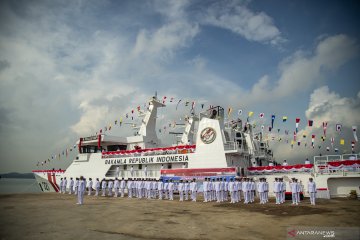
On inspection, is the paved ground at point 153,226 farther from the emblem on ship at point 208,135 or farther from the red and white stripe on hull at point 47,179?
the red and white stripe on hull at point 47,179

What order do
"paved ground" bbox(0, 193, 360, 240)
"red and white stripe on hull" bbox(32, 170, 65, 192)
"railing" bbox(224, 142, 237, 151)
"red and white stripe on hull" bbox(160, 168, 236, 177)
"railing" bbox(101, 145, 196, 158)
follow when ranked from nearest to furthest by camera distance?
"paved ground" bbox(0, 193, 360, 240)
"red and white stripe on hull" bbox(160, 168, 236, 177)
"railing" bbox(224, 142, 237, 151)
"railing" bbox(101, 145, 196, 158)
"red and white stripe on hull" bbox(32, 170, 65, 192)

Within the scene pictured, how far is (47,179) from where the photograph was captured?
1293 inches

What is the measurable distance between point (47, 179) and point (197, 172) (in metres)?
20.7

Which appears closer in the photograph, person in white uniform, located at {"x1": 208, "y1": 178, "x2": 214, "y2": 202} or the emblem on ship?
person in white uniform, located at {"x1": 208, "y1": 178, "x2": 214, "y2": 202}

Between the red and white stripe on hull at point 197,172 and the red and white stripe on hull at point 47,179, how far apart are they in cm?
1538

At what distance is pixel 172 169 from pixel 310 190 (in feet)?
37.5

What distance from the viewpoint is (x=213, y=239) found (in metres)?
7.58

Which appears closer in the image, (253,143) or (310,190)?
(310,190)

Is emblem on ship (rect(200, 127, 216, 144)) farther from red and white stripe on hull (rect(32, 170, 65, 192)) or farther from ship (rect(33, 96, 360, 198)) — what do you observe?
red and white stripe on hull (rect(32, 170, 65, 192))

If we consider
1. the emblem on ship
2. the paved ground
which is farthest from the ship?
the paved ground

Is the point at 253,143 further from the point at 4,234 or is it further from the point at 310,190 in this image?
the point at 4,234

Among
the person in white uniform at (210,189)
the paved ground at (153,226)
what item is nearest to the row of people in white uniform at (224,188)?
the person in white uniform at (210,189)

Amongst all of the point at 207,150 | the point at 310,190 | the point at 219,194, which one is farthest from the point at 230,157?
the point at 310,190

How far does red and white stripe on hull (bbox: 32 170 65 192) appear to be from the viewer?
105ft
